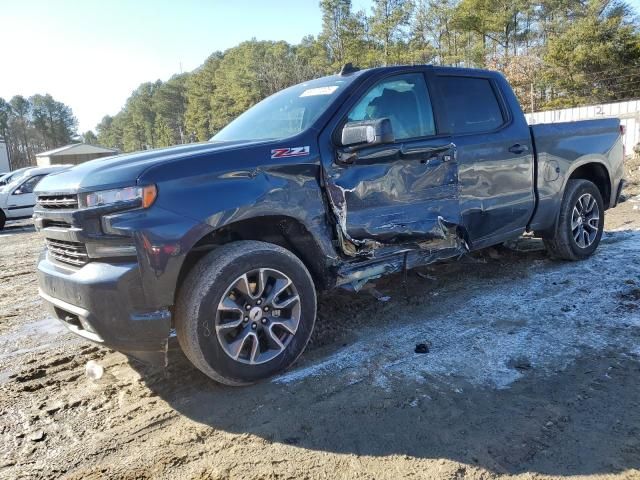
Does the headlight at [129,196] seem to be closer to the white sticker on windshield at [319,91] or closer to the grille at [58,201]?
the grille at [58,201]

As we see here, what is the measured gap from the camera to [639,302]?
13.8 ft

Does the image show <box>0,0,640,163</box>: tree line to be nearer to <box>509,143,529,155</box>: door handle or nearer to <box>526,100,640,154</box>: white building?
<box>526,100,640,154</box>: white building

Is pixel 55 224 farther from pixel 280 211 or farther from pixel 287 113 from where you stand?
pixel 287 113

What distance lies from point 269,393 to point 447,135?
8.22ft

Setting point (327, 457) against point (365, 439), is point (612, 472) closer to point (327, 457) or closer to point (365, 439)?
point (365, 439)

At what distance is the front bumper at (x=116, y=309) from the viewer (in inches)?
109

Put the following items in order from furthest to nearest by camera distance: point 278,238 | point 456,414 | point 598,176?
point 598,176 → point 278,238 → point 456,414

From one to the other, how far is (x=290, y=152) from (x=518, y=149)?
98.2 inches

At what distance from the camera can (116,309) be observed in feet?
9.11

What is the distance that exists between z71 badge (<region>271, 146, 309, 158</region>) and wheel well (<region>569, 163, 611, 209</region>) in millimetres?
3690

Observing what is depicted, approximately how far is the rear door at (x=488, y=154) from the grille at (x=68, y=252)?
2898mm

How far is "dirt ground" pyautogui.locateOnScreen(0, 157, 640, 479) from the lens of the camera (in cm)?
242

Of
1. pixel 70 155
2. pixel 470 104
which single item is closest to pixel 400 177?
pixel 470 104

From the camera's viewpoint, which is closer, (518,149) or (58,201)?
(58,201)
